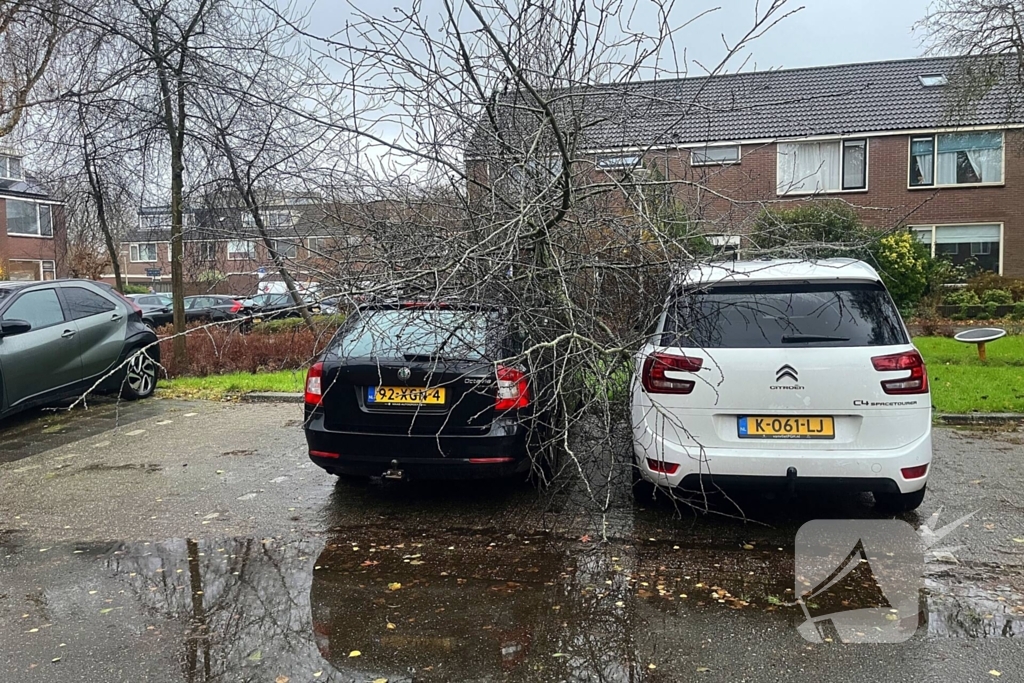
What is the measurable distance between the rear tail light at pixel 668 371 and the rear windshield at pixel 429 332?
1012 mm

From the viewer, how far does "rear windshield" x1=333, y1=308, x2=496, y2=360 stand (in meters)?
4.85

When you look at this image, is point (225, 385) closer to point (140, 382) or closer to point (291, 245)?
point (140, 382)

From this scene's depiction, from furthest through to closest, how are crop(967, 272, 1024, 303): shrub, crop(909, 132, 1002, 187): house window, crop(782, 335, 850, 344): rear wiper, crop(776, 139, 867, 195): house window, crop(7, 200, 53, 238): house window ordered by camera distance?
crop(7, 200, 53, 238): house window → crop(776, 139, 867, 195): house window → crop(909, 132, 1002, 187): house window → crop(967, 272, 1024, 303): shrub → crop(782, 335, 850, 344): rear wiper

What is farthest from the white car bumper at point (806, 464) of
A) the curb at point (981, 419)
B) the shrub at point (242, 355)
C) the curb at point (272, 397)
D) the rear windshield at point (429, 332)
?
the shrub at point (242, 355)

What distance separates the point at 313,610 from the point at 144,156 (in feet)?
32.8

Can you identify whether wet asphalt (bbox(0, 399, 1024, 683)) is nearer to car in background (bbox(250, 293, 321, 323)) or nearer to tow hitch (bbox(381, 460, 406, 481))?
tow hitch (bbox(381, 460, 406, 481))

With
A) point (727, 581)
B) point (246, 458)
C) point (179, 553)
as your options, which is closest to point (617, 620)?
point (727, 581)

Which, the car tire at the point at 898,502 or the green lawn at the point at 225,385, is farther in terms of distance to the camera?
the green lawn at the point at 225,385

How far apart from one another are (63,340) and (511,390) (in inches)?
245

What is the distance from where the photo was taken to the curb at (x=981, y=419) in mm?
7934

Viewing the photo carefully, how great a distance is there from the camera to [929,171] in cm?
2256

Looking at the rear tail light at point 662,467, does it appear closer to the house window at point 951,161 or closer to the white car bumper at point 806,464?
the white car bumper at point 806,464

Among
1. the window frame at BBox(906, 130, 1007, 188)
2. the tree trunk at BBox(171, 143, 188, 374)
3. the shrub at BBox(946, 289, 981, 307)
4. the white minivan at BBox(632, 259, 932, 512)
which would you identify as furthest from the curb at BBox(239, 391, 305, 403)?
the window frame at BBox(906, 130, 1007, 188)

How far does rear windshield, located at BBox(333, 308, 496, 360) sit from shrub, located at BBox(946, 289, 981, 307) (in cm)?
1759
